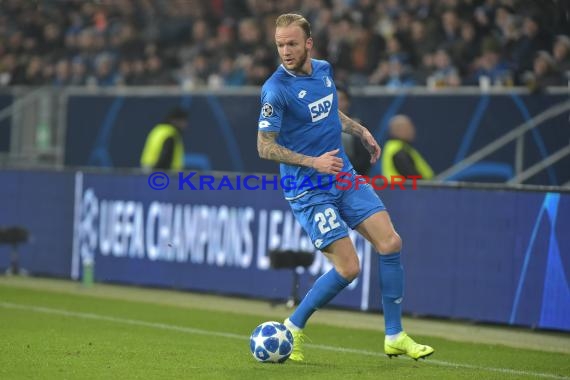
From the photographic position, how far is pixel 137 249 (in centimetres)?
1437

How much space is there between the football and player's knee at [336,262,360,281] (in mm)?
555

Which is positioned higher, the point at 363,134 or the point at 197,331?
the point at 363,134

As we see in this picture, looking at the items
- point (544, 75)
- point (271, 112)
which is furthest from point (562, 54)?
point (271, 112)

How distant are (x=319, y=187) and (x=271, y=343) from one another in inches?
44.6

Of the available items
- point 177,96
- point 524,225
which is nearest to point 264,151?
point 524,225

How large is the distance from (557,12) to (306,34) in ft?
23.7

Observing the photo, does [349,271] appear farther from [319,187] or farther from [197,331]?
[197,331]

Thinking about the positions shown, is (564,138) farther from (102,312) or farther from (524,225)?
(102,312)

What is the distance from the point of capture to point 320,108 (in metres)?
8.03

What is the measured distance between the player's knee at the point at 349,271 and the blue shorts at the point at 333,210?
8.2 inches

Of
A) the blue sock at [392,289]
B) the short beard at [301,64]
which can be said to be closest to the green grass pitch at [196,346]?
the blue sock at [392,289]

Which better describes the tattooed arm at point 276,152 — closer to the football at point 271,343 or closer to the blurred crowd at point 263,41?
the football at point 271,343

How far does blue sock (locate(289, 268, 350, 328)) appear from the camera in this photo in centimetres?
805

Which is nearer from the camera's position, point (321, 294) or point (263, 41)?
point (321, 294)
